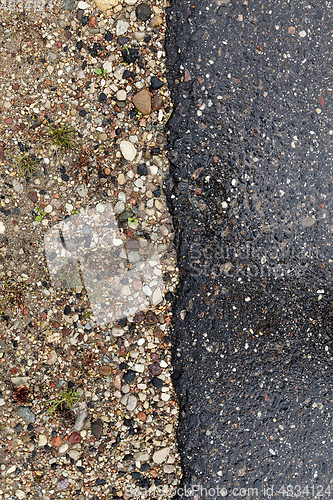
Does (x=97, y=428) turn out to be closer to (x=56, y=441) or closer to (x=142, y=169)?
(x=56, y=441)

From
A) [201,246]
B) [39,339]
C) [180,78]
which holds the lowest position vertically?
[39,339]

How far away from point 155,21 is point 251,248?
5.46ft

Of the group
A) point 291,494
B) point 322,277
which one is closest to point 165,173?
point 322,277

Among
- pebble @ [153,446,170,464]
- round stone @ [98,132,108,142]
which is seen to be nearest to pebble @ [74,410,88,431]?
pebble @ [153,446,170,464]

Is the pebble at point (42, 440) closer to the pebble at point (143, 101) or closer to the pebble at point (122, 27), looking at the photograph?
the pebble at point (143, 101)

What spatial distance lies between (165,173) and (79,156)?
0.61 m

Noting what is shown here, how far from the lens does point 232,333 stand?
6.59ft

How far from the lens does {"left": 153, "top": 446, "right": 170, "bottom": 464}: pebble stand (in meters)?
2.01

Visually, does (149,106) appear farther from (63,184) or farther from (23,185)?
(23,185)

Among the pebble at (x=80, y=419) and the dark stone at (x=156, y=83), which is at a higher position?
the dark stone at (x=156, y=83)

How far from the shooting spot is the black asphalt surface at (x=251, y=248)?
78.8 inches

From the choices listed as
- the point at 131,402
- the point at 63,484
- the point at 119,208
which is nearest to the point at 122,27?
the point at 119,208

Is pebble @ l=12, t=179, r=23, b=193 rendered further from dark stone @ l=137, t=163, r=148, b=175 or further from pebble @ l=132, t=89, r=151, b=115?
pebble @ l=132, t=89, r=151, b=115

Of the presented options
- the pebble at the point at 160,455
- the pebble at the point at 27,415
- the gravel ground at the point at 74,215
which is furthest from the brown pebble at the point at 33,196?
the pebble at the point at 160,455
